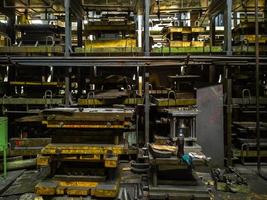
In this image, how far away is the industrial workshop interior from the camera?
12.0 ft

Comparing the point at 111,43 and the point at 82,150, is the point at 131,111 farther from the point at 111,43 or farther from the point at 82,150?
the point at 111,43

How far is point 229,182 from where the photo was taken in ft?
13.9

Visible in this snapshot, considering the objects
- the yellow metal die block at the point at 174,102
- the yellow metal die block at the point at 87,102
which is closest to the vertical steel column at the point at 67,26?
the yellow metal die block at the point at 87,102

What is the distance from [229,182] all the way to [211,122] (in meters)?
1.33

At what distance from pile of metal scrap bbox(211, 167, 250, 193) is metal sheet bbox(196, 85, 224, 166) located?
586 mm

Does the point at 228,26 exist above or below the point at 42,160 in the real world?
above

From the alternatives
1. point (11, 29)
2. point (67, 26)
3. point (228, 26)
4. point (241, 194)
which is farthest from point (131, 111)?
point (11, 29)

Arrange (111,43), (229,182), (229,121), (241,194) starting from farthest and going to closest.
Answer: (111,43), (229,121), (229,182), (241,194)

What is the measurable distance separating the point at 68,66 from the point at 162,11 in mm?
3297

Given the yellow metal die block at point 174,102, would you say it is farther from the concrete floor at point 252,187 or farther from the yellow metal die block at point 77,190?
the yellow metal die block at point 77,190

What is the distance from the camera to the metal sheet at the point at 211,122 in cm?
529

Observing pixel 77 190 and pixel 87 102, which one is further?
pixel 87 102

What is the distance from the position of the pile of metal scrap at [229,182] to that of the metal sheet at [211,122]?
586 mm

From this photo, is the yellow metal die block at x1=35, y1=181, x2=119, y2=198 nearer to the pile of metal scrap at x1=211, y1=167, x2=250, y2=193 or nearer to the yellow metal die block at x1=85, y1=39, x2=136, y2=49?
the pile of metal scrap at x1=211, y1=167, x2=250, y2=193
